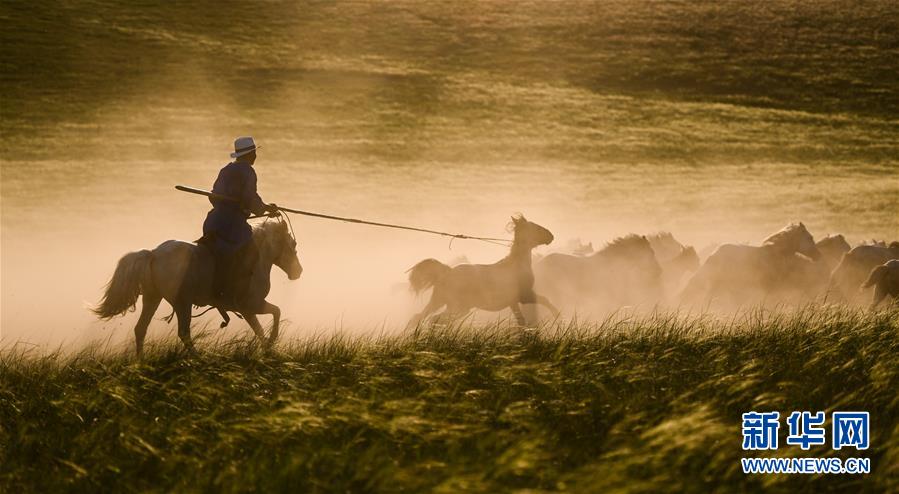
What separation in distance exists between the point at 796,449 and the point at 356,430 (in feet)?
9.94

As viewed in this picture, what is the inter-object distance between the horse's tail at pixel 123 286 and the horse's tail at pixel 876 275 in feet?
31.3

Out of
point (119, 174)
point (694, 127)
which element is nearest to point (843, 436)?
point (119, 174)

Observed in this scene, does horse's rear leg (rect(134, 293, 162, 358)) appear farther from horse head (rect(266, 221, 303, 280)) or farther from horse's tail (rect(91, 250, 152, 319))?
horse head (rect(266, 221, 303, 280))

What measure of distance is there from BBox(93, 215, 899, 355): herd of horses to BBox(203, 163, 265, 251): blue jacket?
263 mm

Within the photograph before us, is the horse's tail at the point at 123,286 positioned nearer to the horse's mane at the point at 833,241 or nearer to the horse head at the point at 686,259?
the horse head at the point at 686,259

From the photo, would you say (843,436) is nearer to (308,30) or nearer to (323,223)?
(323,223)

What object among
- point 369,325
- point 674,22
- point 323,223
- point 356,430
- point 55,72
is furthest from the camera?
point 674,22

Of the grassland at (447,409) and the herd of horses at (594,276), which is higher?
the herd of horses at (594,276)

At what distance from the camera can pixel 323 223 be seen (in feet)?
103

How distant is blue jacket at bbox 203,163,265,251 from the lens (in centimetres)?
1181

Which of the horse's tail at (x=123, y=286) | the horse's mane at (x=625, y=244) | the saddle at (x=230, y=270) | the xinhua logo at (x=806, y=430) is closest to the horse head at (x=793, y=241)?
the horse's mane at (x=625, y=244)

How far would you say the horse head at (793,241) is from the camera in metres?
15.9

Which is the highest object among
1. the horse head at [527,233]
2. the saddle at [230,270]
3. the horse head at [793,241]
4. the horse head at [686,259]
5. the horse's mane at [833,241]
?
the horse's mane at [833,241]

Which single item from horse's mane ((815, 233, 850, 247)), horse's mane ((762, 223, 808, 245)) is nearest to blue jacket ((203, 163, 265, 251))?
horse's mane ((762, 223, 808, 245))
